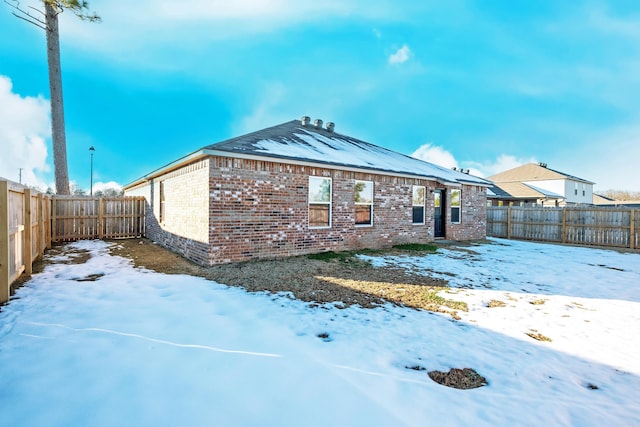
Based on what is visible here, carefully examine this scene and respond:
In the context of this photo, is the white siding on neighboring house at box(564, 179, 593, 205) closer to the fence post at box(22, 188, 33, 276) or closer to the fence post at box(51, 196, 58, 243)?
the fence post at box(22, 188, 33, 276)

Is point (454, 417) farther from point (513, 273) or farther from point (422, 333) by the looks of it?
point (513, 273)

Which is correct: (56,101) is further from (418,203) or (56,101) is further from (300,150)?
(418,203)

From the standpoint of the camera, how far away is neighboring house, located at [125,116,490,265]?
742cm

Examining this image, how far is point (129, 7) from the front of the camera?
939cm

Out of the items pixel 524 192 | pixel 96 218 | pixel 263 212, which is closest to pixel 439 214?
pixel 263 212

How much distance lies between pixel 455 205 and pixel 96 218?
52.2ft

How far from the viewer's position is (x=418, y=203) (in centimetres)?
1199

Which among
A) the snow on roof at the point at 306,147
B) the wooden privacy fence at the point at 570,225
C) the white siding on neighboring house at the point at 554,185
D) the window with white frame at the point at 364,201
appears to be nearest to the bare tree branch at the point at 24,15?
the snow on roof at the point at 306,147

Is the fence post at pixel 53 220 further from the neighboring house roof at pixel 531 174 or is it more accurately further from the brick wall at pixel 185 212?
the neighboring house roof at pixel 531 174

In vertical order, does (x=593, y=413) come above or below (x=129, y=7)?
below

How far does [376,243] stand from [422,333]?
6.86 m

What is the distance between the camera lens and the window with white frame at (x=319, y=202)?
9000 mm

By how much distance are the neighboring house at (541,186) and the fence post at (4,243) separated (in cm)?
3130

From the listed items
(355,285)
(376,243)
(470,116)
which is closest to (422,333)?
(355,285)
